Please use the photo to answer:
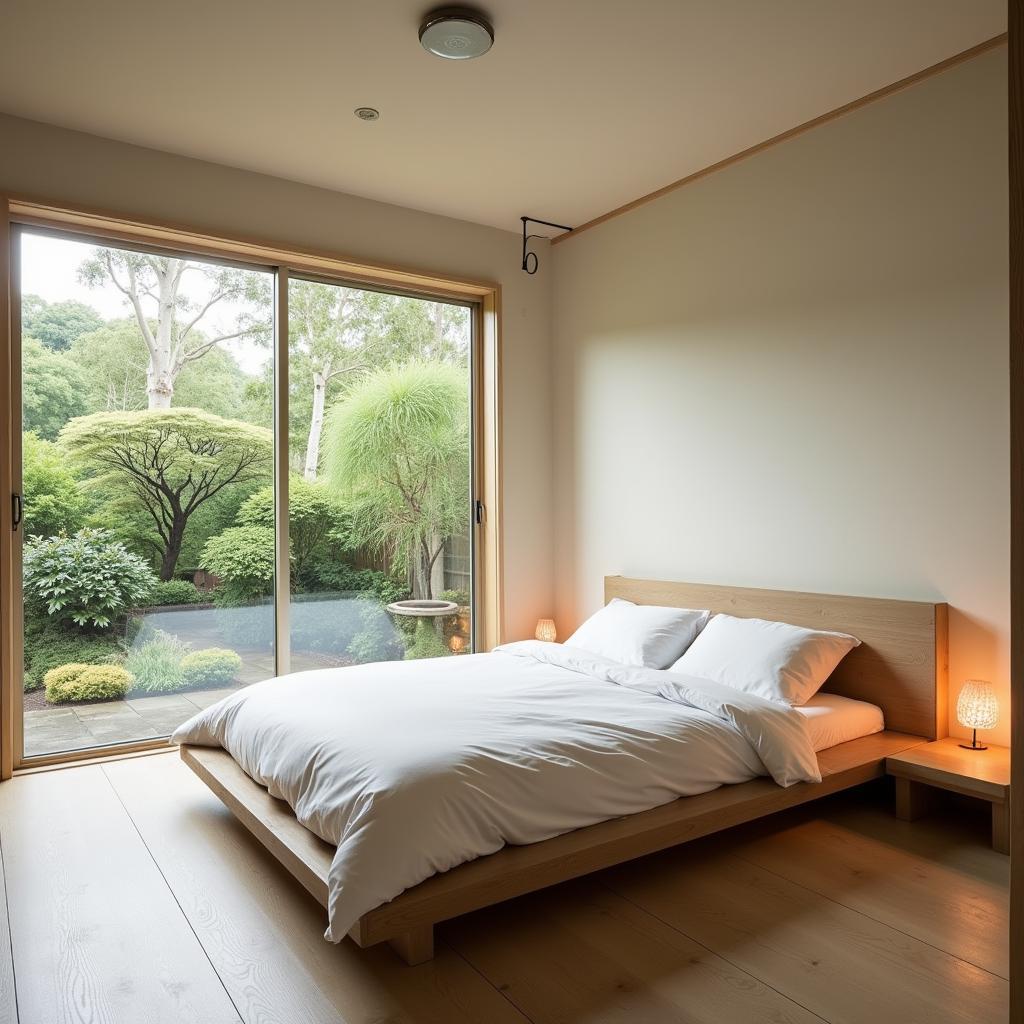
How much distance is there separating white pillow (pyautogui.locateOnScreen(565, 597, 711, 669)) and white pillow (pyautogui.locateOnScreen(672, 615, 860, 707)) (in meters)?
0.15

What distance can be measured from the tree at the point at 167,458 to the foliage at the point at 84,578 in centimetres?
14

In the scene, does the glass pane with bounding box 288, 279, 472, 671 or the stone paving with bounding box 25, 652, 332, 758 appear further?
the glass pane with bounding box 288, 279, 472, 671

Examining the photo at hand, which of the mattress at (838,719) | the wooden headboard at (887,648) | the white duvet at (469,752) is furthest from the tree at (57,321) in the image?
the mattress at (838,719)

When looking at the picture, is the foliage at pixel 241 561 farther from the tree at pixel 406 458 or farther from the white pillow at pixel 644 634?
the white pillow at pixel 644 634

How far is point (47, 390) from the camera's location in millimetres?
3688

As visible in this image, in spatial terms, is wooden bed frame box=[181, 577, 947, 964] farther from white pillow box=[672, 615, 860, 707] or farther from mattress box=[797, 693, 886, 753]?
white pillow box=[672, 615, 860, 707]

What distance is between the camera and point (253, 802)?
2.65m

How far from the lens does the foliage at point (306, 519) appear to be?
4223 mm

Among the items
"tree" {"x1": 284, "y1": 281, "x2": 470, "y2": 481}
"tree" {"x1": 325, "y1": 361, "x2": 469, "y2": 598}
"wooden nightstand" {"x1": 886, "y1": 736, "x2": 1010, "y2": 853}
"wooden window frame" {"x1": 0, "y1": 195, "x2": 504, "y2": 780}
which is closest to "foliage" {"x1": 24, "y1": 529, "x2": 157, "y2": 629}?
"wooden window frame" {"x1": 0, "y1": 195, "x2": 504, "y2": 780}

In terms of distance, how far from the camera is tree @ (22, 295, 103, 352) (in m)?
3.66

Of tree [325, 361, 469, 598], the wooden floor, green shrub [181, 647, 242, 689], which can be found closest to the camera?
the wooden floor

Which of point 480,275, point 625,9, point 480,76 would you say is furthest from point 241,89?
point 480,275

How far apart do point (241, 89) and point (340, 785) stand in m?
2.63

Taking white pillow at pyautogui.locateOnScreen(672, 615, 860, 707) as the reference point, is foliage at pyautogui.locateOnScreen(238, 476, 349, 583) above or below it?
above
